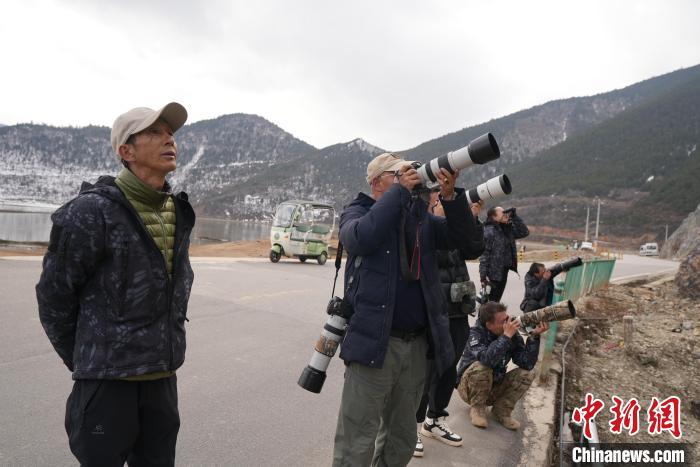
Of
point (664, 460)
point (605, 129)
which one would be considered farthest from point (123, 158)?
point (605, 129)

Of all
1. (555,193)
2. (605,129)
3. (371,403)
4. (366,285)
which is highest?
(605,129)

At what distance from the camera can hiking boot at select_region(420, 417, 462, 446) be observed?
11.5 feet

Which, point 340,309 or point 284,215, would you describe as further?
point 284,215

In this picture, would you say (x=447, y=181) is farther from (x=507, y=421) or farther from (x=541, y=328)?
(x=507, y=421)

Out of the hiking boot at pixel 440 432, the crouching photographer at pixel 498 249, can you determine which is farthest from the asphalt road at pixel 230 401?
the crouching photographer at pixel 498 249

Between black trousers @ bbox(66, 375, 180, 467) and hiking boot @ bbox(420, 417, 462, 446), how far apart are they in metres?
2.24

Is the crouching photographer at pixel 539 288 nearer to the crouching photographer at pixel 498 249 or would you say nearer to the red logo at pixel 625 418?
the crouching photographer at pixel 498 249

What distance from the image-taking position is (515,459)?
3.46 meters

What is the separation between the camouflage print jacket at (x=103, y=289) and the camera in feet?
5.55

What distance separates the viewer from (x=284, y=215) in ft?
57.9

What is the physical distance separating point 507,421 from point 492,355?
2.29 ft

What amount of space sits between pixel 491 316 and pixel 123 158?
3009 mm

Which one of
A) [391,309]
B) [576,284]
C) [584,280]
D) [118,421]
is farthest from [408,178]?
[584,280]

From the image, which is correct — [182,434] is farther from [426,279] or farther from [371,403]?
[426,279]
